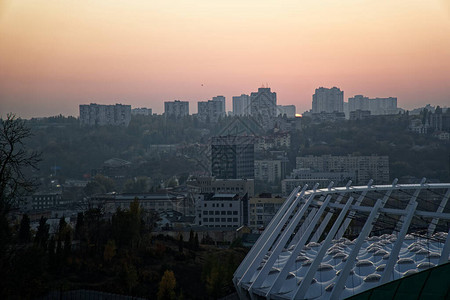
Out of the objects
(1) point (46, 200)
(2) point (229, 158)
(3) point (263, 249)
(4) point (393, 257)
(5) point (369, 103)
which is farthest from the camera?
(5) point (369, 103)

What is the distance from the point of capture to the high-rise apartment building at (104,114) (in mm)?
97000

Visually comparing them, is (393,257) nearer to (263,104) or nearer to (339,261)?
(339,261)

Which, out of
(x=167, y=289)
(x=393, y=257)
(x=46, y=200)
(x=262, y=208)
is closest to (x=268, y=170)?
(x=46, y=200)

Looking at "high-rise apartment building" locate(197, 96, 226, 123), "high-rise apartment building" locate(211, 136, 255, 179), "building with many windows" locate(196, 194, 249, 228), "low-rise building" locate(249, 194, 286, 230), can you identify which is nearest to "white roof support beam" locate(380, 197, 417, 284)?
"building with many windows" locate(196, 194, 249, 228)

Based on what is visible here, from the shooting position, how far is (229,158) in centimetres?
5697

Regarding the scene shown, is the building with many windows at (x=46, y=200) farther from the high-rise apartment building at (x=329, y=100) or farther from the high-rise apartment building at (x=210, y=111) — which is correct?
the high-rise apartment building at (x=329, y=100)

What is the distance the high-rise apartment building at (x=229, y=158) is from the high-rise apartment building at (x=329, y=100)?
58.8 meters

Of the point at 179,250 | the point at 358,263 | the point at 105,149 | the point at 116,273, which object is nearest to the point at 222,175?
the point at 105,149

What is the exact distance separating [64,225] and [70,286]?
4713 mm

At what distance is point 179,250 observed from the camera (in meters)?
20.5

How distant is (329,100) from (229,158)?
Answer: 6491 cm

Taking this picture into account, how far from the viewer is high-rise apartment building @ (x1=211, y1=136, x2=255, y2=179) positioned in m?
56.6

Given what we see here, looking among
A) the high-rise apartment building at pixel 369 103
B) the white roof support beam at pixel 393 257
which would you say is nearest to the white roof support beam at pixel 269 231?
the white roof support beam at pixel 393 257

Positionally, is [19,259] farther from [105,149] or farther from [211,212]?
[105,149]
